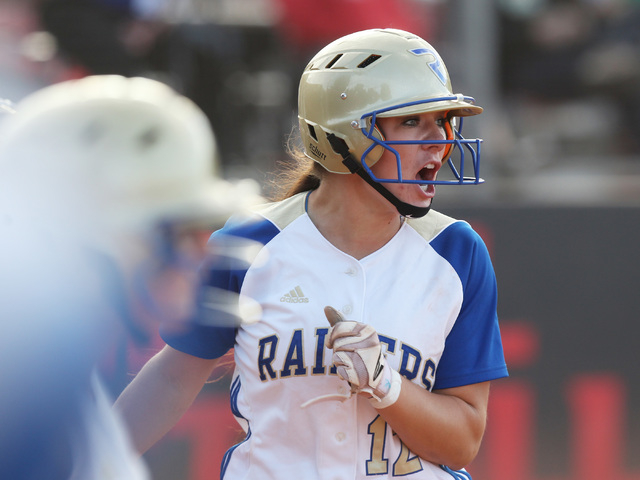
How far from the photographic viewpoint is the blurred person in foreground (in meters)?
1.23

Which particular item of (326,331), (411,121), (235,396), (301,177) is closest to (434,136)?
(411,121)

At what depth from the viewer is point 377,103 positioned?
8.13 feet

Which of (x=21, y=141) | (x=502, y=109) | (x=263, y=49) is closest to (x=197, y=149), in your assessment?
(x=21, y=141)

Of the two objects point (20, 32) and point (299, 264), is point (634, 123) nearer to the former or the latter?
point (20, 32)

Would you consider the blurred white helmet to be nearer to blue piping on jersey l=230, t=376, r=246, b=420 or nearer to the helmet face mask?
the helmet face mask

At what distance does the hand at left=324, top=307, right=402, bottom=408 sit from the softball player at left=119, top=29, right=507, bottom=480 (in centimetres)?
2

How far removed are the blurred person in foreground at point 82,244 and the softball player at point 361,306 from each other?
961mm

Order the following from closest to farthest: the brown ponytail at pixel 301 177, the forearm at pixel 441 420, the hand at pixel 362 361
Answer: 1. the hand at pixel 362 361
2. the forearm at pixel 441 420
3. the brown ponytail at pixel 301 177

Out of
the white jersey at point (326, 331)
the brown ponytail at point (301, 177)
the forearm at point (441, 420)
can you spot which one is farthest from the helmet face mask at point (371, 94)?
the forearm at point (441, 420)

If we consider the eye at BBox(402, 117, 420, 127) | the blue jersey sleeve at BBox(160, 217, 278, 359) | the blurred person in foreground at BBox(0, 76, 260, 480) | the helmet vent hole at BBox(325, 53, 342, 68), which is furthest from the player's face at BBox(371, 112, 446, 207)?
the blurred person in foreground at BBox(0, 76, 260, 480)

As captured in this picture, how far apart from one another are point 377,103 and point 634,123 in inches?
181

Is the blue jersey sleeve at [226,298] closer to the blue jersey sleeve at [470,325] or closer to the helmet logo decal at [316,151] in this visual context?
the helmet logo decal at [316,151]

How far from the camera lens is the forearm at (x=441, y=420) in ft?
7.57

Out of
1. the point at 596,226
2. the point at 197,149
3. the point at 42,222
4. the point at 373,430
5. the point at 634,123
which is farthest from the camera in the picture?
the point at 634,123
